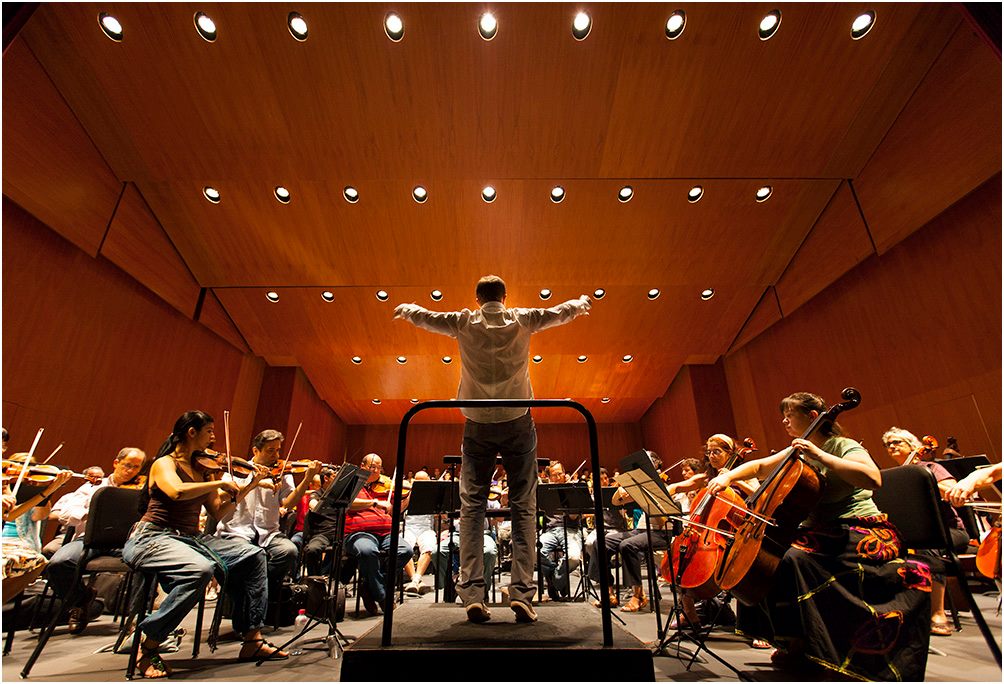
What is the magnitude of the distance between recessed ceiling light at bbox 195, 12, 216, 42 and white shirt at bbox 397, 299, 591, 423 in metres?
3.23

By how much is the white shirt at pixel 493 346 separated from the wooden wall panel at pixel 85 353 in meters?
4.11

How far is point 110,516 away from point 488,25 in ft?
13.9

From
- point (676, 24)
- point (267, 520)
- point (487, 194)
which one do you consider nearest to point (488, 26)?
point (676, 24)

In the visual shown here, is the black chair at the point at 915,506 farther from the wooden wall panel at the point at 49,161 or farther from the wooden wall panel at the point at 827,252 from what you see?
the wooden wall panel at the point at 49,161

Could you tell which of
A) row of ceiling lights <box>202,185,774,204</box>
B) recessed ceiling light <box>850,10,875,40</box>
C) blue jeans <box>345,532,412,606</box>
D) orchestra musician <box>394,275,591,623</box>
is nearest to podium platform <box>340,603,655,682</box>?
orchestra musician <box>394,275,591,623</box>

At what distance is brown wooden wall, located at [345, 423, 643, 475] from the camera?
433 inches

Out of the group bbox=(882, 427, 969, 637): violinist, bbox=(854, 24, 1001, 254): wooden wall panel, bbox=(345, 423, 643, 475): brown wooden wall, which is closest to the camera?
bbox=(882, 427, 969, 637): violinist

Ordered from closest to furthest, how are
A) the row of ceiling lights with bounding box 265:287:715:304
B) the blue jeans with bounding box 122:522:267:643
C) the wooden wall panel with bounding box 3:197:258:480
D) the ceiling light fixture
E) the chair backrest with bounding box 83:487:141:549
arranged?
the blue jeans with bounding box 122:522:267:643, the chair backrest with bounding box 83:487:141:549, the ceiling light fixture, the wooden wall panel with bounding box 3:197:258:480, the row of ceiling lights with bounding box 265:287:715:304

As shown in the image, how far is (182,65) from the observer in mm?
4039

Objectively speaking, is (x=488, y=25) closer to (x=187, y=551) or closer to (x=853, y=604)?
(x=187, y=551)

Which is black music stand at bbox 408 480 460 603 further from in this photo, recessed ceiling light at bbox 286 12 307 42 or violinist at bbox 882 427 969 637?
recessed ceiling light at bbox 286 12 307 42

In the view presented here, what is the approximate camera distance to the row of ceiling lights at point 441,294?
6420 millimetres

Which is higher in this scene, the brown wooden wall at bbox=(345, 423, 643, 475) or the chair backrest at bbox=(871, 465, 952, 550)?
the brown wooden wall at bbox=(345, 423, 643, 475)

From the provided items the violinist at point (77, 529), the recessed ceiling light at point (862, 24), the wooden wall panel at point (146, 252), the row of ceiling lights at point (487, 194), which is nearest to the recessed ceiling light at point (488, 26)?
the row of ceiling lights at point (487, 194)
